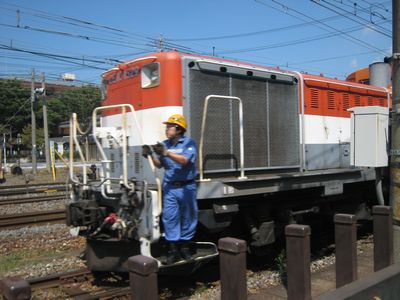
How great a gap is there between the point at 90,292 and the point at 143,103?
2359 millimetres

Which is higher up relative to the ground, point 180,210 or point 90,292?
point 180,210

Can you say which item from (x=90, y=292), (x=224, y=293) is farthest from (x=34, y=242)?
(x=224, y=293)

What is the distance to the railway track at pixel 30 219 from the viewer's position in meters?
9.83

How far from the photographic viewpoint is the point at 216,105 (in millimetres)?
5582

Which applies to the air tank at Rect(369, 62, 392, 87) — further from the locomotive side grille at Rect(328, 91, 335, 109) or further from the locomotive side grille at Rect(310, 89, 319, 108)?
the locomotive side grille at Rect(310, 89, 319, 108)

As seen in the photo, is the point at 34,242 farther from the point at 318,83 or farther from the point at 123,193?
the point at 318,83

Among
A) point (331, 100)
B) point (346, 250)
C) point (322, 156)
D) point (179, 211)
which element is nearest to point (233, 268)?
point (179, 211)

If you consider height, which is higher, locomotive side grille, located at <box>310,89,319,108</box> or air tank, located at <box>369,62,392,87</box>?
air tank, located at <box>369,62,392,87</box>

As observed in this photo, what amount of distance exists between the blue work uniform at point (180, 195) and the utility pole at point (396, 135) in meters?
2.21

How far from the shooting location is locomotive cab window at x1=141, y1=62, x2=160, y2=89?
528cm

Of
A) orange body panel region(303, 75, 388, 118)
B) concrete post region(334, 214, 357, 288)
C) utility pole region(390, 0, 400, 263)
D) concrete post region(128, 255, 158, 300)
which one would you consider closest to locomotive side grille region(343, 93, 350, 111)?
orange body panel region(303, 75, 388, 118)

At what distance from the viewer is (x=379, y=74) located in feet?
28.1

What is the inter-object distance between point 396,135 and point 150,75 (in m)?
2.97

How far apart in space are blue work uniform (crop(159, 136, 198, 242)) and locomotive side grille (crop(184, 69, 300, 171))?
70 cm
